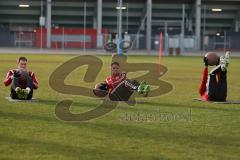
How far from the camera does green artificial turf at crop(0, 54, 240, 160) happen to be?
324 inches

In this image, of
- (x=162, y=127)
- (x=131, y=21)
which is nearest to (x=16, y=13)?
(x=131, y=21)

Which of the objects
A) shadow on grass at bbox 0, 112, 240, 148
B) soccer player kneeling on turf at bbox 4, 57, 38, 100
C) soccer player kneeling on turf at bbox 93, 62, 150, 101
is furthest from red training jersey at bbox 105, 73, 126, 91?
shadow on grass at bbox 0, 112, 240, 148

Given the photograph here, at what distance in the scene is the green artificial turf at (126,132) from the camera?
824 cm

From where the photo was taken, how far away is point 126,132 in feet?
33.0

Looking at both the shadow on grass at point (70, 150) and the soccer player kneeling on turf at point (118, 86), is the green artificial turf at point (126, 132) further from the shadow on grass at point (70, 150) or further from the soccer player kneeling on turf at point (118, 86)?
the soccer player kneeling on turf at point (118, 86)

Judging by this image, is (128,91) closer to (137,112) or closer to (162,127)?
(137,112)

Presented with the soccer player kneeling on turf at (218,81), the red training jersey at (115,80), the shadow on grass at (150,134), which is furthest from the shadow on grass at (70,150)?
the soccer player kneeling on turf at (218,81)

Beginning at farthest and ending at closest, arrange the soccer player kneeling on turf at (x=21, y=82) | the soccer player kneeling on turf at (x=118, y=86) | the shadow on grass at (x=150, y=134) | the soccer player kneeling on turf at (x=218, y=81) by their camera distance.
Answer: the soccer player kneeling on turf at (x=218, y=81) → the soccer player kneeling on turf at (x=118, y=86) → the soccer player kneeling on turf at (x=21, y=82) → the shadow on grass at (x=150, y=134)

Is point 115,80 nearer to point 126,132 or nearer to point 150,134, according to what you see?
point 126,132

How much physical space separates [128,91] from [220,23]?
227 feet

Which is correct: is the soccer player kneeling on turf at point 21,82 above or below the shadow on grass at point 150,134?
above

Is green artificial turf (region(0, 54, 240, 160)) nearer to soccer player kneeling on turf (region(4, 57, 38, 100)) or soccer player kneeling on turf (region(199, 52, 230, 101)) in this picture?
soccer player kneeling on turf (region(4, 57, 38, 100))

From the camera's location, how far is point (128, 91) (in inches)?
587

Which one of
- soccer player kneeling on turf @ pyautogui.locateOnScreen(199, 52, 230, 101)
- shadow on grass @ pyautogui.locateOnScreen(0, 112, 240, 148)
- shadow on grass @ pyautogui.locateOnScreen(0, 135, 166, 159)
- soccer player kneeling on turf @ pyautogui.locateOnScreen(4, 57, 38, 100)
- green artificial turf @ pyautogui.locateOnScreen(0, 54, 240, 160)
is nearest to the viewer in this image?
shadow on grass @ pyautogui.locateOnScreen(0, 135, 166, 159)
